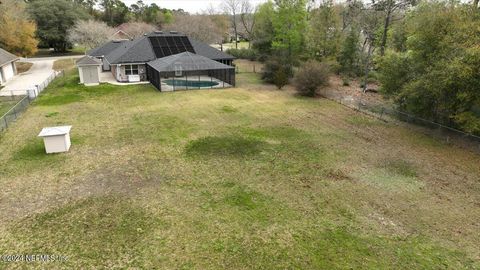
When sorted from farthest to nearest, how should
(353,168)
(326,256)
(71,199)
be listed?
(353,168) < (71,199) < (326,256)

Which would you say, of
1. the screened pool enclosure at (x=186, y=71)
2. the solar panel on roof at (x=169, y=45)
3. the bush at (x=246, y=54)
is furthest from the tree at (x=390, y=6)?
the bush at (x=246, y=54)

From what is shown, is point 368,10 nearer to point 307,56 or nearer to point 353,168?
point 307,56

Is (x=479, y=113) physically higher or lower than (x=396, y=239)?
higher

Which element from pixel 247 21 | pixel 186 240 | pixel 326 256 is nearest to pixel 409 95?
pixel 326 256

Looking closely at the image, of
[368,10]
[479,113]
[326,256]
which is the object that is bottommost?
[326,256]

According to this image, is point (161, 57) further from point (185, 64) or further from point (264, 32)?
point (264, 32)

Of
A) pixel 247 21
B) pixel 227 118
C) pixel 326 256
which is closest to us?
pixel 326 256

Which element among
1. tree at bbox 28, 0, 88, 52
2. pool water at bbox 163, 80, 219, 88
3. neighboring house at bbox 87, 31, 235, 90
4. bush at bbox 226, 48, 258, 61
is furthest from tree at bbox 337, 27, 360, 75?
tree at bbox 28, 0, 88, 52
